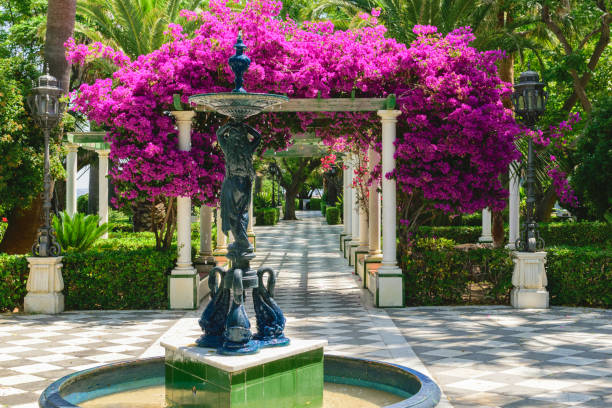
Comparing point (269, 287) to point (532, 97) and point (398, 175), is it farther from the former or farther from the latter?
point (532, 97)

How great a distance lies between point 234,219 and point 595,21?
51.1 feet

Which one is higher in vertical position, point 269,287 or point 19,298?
point 269,287

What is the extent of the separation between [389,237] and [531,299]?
2648 millimetres

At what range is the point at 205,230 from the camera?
15391 mm

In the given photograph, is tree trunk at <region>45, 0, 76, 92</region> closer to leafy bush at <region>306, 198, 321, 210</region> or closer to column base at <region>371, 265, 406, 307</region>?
column base at <region>371, 265, 406, 307</region>

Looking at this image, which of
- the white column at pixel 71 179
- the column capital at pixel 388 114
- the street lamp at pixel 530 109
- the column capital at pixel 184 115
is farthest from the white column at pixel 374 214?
the white column at pixel 71 179

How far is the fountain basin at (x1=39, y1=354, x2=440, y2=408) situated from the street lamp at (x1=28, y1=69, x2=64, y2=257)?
18.4ft

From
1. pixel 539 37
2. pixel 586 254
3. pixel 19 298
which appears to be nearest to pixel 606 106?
pixel 586 254

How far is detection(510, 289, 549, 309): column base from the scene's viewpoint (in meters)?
11.5

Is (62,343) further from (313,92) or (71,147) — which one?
(71,147)

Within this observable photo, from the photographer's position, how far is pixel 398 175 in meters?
12.0

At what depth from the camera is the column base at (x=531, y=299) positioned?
454 inches

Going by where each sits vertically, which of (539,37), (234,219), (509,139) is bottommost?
(234,219)

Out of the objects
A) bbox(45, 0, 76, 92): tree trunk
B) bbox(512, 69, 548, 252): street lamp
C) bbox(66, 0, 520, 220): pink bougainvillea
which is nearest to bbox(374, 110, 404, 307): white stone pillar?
bbox(66, 0, 520, 220): pink bougainvillea
